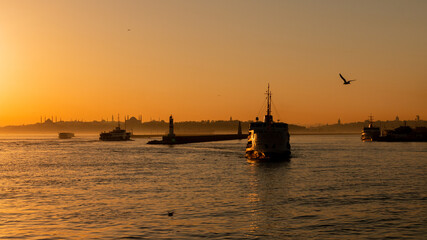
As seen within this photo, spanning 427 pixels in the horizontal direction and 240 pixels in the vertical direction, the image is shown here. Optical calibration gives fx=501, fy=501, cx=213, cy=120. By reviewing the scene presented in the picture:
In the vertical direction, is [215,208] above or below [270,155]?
below

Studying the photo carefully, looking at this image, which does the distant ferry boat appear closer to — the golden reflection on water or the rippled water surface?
the golden reflection on water

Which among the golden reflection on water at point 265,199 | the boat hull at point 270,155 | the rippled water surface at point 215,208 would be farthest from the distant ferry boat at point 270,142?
the rippled water surface at point 215,208

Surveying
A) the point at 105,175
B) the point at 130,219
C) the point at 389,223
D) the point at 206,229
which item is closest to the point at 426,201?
the point at 389,223

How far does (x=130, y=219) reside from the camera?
3062 centimetres

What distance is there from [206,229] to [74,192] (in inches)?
839

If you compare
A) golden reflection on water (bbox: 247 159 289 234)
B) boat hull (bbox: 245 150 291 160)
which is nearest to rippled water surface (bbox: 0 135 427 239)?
golden reflection on water (bbox: 247 159 289 234)

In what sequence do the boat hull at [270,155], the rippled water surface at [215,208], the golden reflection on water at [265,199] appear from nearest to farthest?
the rippled water surface at [215,208] → the golden reflection on water at [265,199] → the boat hull at [270,155]

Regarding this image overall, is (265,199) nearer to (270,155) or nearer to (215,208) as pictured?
(215,208)

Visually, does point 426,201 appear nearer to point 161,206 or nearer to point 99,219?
point 161,206

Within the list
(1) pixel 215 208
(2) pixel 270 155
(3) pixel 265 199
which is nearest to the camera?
(1) pixel 215 208

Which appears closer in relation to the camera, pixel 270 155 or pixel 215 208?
pixel 215 208

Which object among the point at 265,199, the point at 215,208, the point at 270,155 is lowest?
the point at 265,199

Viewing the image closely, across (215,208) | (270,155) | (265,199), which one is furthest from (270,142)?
(215,208)

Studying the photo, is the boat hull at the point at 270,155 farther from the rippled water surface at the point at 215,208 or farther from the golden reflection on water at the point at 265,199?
the rippled water surface at the point at 215,208
